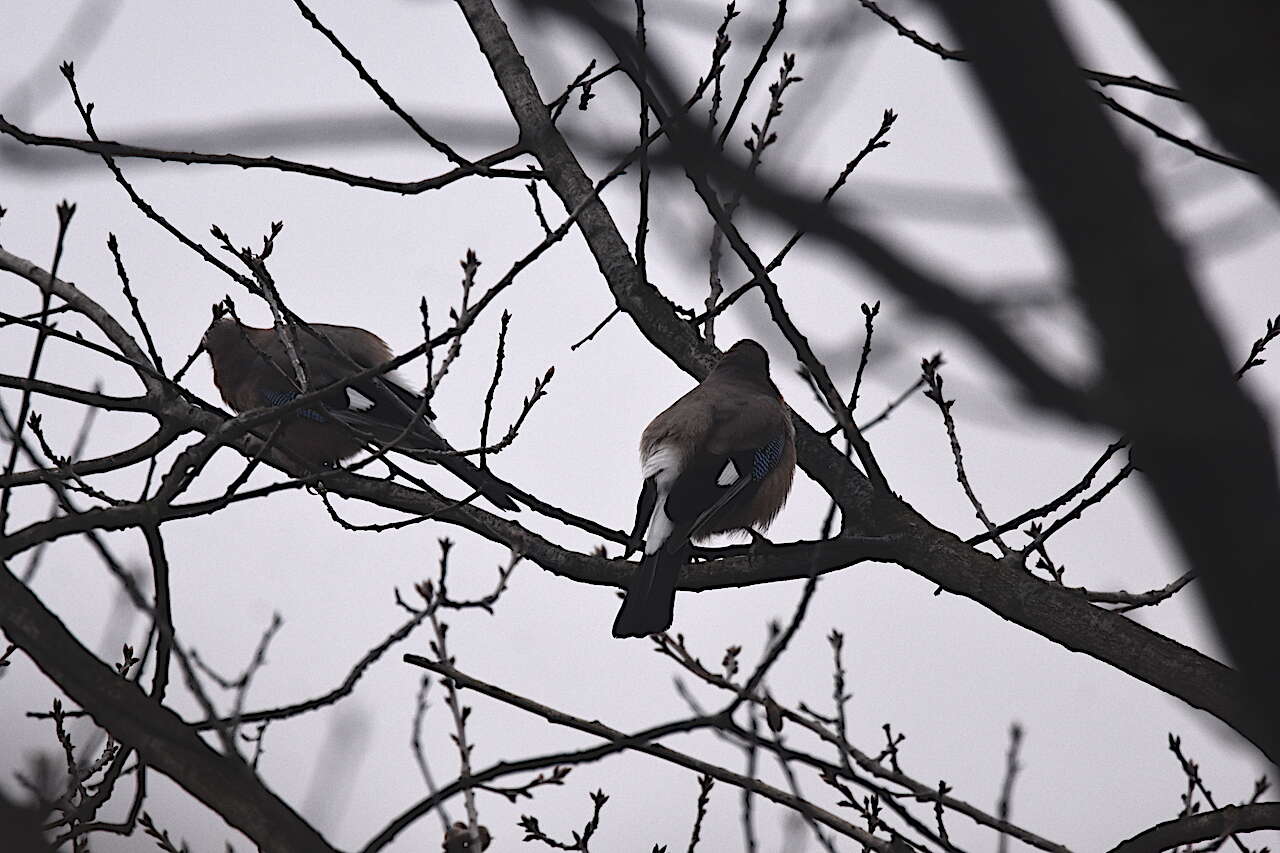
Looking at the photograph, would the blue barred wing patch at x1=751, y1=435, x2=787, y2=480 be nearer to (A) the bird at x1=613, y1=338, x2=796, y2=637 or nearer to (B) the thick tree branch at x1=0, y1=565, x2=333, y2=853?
(A) the bird at x1=613, y1=338, x2=796, y2=637

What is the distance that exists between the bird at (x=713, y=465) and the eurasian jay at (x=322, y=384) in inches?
35.5

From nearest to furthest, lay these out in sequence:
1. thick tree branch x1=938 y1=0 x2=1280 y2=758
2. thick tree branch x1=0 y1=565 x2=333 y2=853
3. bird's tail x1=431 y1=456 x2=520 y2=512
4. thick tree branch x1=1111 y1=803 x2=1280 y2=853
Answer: thick tree branch x1=938 y1=0 x2=1280 y2=758 → thick tree branch x1=0 y1=565 x2=333 y2=853 → thick tree branch x1=1111 y1=803 x2=1280 y2=853 → bird's tail x1=431 y1=456 x2=520 y2=512

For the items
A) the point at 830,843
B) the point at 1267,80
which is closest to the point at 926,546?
the point at 830,843

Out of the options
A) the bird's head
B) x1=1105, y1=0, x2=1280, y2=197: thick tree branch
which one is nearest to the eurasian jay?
the bird's head

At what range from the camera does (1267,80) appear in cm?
134

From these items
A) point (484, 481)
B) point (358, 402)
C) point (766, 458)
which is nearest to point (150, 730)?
point (484, 481)

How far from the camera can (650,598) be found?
5.24 m

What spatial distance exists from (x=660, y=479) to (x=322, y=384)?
1672 mm

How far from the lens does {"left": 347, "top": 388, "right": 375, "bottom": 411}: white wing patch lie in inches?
280

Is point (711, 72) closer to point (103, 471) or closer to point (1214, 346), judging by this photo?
point (103, 471)

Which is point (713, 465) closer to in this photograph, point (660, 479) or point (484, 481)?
point (660, 479)

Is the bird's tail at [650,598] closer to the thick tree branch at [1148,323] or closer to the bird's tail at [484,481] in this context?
the bird's tail at [484,481]

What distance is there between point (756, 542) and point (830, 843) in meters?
1.51

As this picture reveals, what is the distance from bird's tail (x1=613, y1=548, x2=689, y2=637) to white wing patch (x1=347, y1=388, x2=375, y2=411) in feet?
7.32
